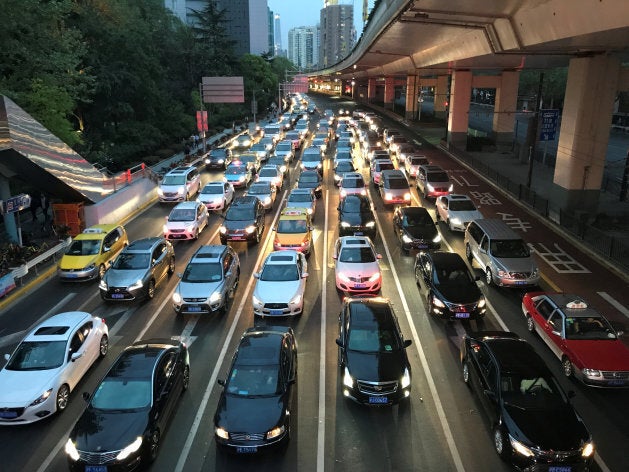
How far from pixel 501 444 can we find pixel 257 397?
477cm

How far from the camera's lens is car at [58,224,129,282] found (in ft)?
62.1

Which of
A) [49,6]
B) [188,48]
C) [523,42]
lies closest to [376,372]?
[523,42]

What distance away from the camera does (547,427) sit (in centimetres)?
946

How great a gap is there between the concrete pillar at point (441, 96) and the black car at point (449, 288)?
63.5 metres

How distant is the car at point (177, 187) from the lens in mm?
30953

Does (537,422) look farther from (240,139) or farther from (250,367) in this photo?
(240,139)

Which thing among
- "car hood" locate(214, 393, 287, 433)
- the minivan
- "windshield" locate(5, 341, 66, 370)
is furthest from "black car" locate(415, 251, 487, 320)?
"windshield" locate(5, 341, 66, 370)

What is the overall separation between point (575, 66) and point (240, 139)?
118ft

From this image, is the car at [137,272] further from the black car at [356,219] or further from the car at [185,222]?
the black car at [356,219]

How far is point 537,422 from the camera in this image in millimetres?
9570

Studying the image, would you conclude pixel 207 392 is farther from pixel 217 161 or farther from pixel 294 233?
pixel 217 161

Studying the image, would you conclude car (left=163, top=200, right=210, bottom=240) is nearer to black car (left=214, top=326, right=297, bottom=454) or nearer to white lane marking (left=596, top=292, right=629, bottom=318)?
black car (left=214, top=326, right=297, bottom=454)

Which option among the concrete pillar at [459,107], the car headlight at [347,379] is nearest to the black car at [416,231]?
the car headlight at [347,379]

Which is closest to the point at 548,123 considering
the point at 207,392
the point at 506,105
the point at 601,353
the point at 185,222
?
the point at 601,353
